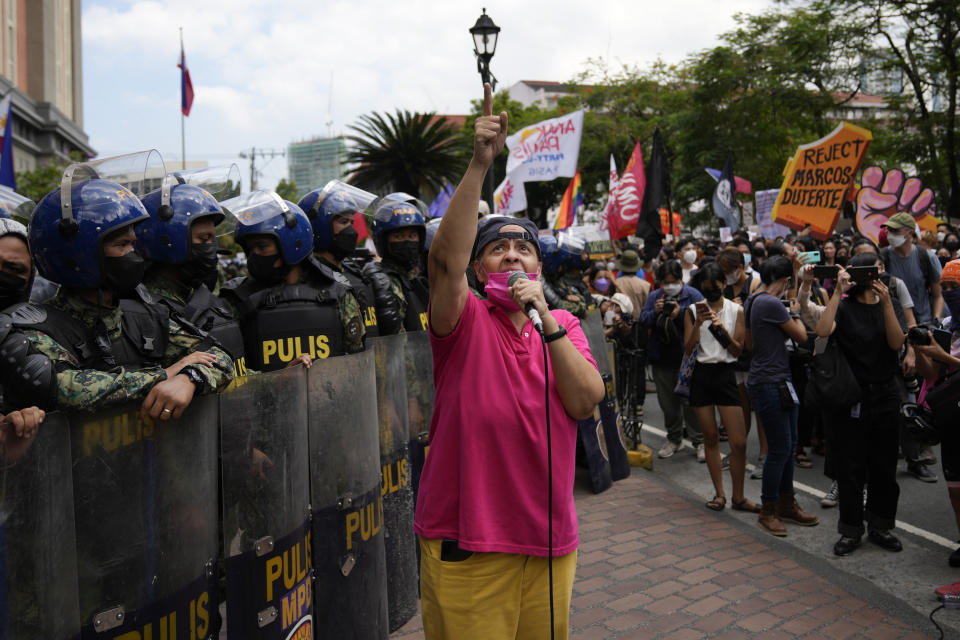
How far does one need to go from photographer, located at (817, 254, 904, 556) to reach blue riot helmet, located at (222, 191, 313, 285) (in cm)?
384

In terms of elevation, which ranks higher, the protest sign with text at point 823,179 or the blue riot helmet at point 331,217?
the protest sign with text at point 823,179

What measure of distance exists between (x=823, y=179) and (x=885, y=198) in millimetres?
3612

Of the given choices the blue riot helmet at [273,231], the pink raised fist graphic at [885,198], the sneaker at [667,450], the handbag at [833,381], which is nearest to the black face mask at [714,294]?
the handbag at [833,381]

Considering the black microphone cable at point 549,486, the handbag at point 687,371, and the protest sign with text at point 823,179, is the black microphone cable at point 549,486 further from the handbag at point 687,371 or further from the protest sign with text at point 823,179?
the protest sign with text at point 823,179

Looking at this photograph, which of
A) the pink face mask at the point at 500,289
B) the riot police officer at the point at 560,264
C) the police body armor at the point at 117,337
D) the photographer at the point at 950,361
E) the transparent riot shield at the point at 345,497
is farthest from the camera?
the riot police officer at the point at 560,264

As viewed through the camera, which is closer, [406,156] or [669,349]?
[669,349]

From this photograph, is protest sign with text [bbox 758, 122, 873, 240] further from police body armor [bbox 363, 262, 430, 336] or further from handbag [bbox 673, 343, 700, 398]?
police body armor [bbox 363, 262, 430, 336]

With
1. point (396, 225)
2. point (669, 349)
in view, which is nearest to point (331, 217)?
point (396, 225)

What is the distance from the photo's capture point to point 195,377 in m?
Answer: 2.67

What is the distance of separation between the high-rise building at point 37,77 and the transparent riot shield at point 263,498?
39.2 metres

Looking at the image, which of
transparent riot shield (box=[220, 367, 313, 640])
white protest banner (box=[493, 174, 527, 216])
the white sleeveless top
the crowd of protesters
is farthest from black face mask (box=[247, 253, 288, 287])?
white protest banner (box=[493, 174, 527, 216])

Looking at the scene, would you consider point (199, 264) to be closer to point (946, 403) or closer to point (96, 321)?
point (96, 321)

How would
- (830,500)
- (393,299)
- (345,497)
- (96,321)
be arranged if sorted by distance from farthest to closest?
(830,500)
(393,299)
(345,497)
(96,321)

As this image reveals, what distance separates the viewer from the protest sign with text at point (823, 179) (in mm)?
10703
